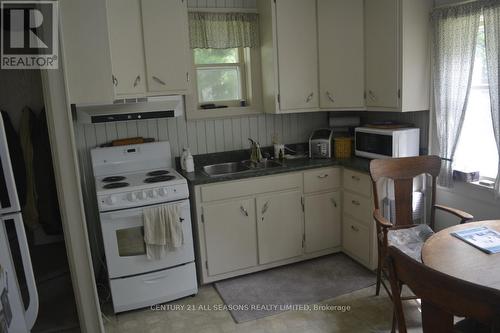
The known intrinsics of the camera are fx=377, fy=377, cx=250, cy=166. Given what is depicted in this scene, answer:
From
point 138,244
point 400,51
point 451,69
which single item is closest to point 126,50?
point 138,244

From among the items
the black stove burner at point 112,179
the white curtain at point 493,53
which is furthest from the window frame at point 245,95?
the white curtain at point 493,53

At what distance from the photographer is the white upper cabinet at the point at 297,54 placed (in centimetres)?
320

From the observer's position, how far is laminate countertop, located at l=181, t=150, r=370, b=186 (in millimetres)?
2945

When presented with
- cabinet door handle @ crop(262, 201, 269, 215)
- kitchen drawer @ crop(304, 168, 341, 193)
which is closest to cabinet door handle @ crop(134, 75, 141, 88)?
cabinet door handle @ crop(262, 201, 269, 215)

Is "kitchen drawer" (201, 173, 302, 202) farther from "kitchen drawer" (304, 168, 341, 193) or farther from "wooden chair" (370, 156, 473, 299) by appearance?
"wooden chair" (370, 156, 473, 299)

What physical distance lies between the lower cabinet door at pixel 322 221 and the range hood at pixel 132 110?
4.49ft

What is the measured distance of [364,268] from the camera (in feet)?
10.4

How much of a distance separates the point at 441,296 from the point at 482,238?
2.80 ft

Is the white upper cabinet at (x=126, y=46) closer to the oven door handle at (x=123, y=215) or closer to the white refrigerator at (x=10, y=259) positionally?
the oven door handle at (x=123, y=215)

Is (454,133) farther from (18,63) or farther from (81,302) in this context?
(18,63)

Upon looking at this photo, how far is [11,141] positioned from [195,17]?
172cm

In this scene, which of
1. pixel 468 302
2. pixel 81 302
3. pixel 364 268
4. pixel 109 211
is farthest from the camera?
pixel 364 268

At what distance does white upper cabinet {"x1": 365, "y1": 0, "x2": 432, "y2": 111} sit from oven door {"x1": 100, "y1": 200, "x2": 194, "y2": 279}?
1807mm

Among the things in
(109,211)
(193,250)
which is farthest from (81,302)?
(193,250)
